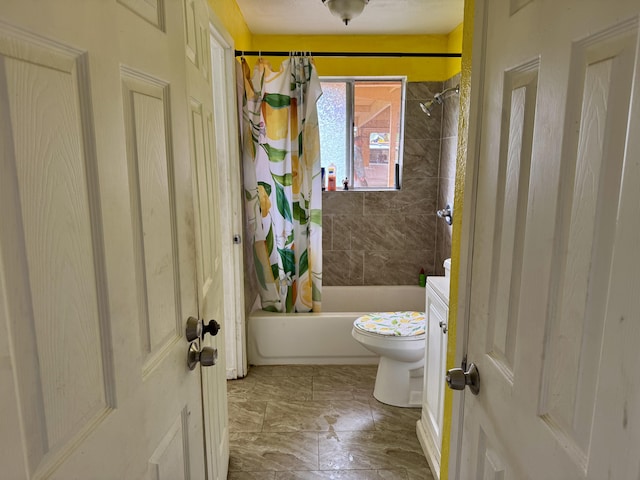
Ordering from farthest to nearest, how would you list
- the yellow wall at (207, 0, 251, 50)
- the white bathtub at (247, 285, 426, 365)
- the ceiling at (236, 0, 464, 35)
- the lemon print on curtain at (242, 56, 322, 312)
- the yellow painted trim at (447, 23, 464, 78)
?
1. the yellow painted trim at (447, 23, 464, 78)
2. the white bathtub at (247, 285, 426, 365)
3. the lemon print on curtain at (242, 56, 322, 312)
4. the ceiling at (236, 0, 464, 35)
5. the yellow wall at (207, 0, 251, 50)

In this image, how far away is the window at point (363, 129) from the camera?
371cm

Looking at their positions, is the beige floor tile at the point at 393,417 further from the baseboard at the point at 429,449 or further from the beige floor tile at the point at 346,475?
the beige floor tile at the point at 346,475

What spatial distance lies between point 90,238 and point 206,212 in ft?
3.05

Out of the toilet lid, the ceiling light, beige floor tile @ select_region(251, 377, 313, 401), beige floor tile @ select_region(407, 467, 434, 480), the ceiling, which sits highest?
the ceiling

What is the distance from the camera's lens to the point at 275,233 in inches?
120

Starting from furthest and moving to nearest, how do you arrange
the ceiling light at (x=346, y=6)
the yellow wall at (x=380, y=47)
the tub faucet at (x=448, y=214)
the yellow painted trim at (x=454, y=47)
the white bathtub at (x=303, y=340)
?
the yellow wall at (x=380, y=47) < the tub faucet at (x=448, y=214) < the yellow painted trim at (x=454, y=47) < the white bathtub at (x=303, y=340) < the ceiling light at (x=346, y=6)

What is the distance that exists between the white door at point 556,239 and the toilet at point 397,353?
1424 mm

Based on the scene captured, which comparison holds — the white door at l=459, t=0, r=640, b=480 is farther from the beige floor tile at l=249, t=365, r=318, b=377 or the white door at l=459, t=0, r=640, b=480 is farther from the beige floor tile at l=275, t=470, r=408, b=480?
the beige floor tile at l=249, t=365, r=318, b=377

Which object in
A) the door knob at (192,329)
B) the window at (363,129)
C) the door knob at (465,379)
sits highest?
the window at (363,129)

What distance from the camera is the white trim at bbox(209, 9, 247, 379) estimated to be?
2.57m

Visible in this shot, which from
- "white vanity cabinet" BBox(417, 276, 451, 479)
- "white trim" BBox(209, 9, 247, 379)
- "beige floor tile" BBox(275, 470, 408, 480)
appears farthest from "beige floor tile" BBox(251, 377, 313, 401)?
"white vanity cabinet" BBox(417, 276, 451, 479)

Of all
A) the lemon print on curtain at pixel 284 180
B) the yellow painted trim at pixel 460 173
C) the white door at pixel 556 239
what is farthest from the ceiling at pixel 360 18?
the white door at pixel 556 239

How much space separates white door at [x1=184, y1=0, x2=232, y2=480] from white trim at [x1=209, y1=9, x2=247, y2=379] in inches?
31.7

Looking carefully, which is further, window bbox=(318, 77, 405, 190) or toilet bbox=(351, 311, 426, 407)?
window bbox=(318, 77, 405, 190)
